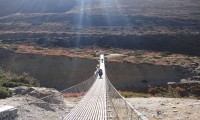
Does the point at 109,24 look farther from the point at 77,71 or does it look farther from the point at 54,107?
the point at 54,107

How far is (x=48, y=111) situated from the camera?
14.9 metres

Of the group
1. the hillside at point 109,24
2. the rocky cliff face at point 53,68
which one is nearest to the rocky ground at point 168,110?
the rocky cliff face at point 53,68

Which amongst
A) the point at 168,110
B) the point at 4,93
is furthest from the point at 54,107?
the point at 168,110

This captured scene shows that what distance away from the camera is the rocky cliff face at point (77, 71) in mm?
39312

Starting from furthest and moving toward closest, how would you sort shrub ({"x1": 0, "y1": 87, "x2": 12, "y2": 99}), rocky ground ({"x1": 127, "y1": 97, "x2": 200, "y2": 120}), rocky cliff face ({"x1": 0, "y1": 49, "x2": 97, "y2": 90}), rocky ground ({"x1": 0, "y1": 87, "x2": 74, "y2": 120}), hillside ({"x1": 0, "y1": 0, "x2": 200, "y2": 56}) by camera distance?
hillside ({"x1": 0, "y1": 0, "x2": 200, "y2": 56}) → rocky cliff face ({"x1": 0, "y1": 49, "x2": 97, "y2": 90}) → shrub ({"x1": 0, "y1": 87, "x2": 12, "y2": 99}) → rocky ground ({"x1": 127, "y1": 97, "x2": 200, "y2": 120}) → rocky ground ({"x1": 0, "y1": 87, "x2": 74, "y2": 120})

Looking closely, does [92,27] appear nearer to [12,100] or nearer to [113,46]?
[113,46]

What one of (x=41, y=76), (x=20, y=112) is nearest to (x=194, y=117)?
(x=20, y=112)

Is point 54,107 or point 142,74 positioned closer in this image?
point 54,107

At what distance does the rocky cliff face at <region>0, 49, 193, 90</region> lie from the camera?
129ft

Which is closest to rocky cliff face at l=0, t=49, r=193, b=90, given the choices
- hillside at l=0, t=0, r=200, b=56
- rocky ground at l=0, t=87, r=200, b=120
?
hillside at l=0, t=0, r=200, b=56

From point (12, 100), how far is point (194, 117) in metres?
7.37

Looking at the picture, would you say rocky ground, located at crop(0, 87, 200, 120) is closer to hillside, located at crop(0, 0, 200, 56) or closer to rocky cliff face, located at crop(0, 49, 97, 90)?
rocky cliff face, located at crop(0, 49, 97, 90)

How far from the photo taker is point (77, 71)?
41719mm

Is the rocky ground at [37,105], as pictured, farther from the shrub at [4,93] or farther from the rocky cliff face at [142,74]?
the rocky cliff face at [142,74]
